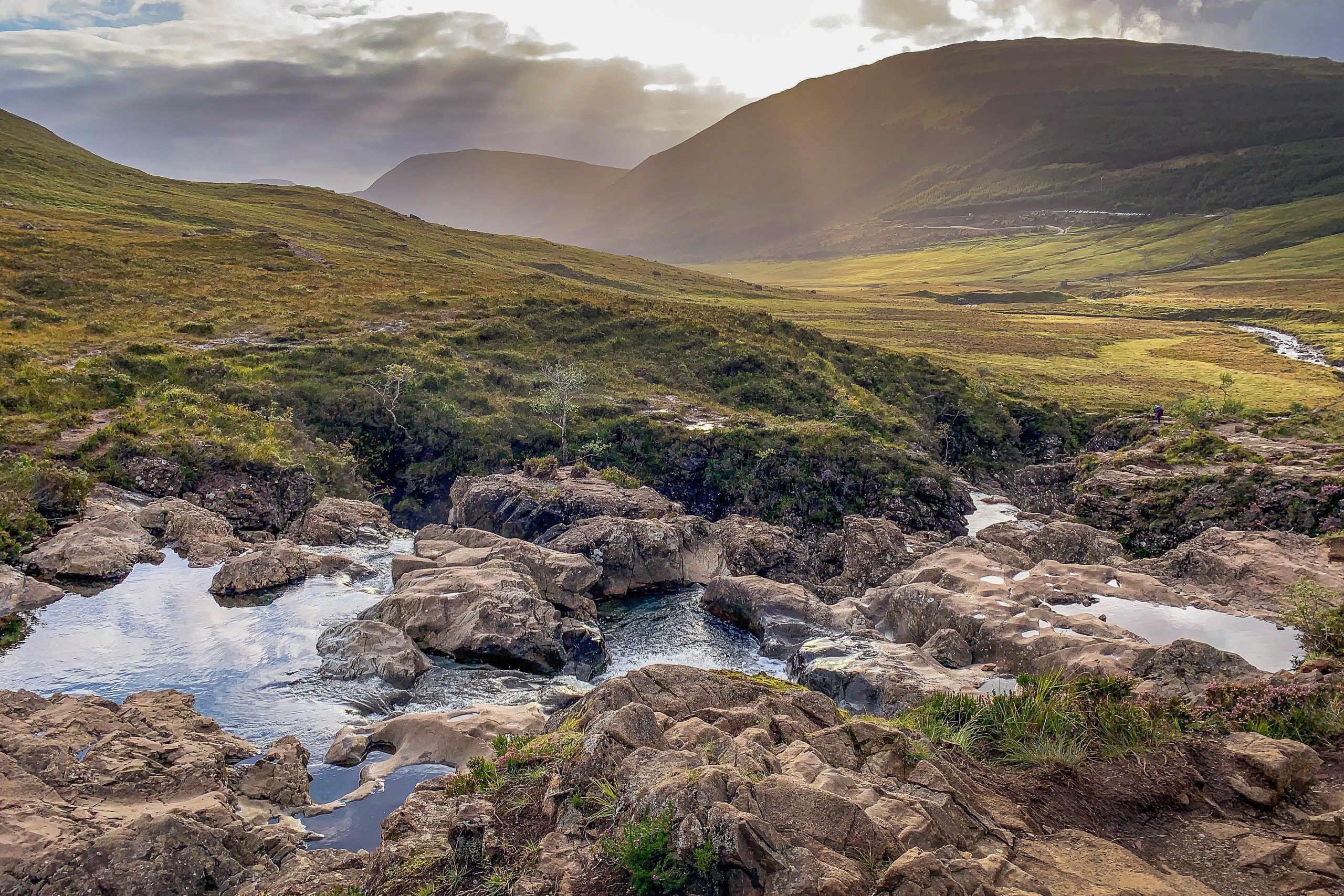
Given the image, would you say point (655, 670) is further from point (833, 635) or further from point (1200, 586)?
point (1200, 586)

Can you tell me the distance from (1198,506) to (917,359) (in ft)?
145

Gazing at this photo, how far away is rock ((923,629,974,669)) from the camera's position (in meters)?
25.6

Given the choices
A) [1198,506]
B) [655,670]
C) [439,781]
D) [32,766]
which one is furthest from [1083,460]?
[32,766]

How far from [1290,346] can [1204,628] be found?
11176 centimetres

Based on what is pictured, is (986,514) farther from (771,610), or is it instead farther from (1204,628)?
(771,610)

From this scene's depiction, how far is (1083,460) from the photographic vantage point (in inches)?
2032

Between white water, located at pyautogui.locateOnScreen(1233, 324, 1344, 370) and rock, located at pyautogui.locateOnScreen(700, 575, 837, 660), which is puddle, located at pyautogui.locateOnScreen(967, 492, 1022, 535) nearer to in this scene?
rock, located at pyautogui.locateOnScreen(700, 575, 837, 660)

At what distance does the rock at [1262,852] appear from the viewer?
10531 mm

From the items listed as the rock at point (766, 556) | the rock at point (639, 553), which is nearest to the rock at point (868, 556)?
the rock at point (766, 556)

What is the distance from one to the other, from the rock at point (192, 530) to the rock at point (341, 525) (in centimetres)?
337

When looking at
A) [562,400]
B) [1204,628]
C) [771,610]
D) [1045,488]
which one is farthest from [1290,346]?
[771,610]

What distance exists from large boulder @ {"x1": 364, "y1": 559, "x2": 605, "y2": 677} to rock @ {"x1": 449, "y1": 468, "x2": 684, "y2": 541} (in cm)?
972

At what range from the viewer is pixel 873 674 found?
24.1 metres

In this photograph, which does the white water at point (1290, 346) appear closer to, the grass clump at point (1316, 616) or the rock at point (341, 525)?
the grass clump at point (1316, 616)
